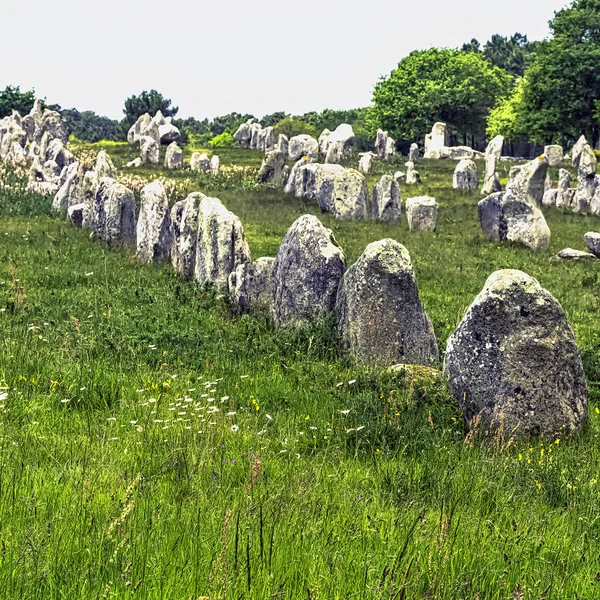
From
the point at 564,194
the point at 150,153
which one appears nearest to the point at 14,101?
the point at 150,153

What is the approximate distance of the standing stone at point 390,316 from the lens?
9.56m

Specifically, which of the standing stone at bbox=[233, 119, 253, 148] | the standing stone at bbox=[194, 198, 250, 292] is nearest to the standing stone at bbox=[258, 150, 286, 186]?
the standing stone at bbox=[194, 198, 250, 292]

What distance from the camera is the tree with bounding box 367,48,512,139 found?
78938 millimetres

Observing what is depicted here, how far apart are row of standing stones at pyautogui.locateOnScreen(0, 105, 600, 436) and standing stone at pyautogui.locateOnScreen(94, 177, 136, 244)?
1890mm

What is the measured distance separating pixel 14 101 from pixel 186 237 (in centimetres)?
8417

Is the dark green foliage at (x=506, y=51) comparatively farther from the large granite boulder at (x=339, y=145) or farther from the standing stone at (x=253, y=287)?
the standing stone at (x=253, y=287)

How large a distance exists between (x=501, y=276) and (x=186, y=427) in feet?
13.7

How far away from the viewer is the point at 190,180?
43.0 metres

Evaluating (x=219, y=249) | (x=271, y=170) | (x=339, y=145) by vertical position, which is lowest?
(x=219, y=249)

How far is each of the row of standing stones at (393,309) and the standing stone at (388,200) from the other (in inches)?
559

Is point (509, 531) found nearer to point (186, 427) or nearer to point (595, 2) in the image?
point (186, 427)

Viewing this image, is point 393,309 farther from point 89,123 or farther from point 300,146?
point 89,123

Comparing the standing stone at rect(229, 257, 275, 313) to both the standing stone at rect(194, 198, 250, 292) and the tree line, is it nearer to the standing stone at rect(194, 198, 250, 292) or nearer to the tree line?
the standing stone at rect(194, 198, 250, 292)

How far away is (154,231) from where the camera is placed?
1803 cm
